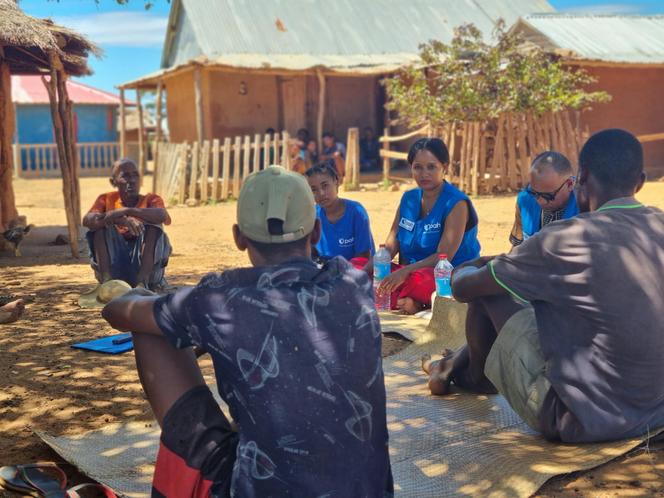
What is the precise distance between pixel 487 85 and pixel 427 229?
980cm

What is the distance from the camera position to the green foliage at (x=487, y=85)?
14.1 metres

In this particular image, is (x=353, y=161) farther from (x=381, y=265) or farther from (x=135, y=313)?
(x=135, y=313)


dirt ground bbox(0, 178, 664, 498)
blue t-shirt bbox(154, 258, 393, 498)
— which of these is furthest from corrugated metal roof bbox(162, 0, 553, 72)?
blue t-shirt bbox(154, 258, 393, 498)

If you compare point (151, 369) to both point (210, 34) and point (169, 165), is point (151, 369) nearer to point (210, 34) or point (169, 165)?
point (169, 165)

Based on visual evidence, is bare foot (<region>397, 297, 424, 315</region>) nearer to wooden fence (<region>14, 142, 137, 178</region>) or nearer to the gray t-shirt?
the gray t-shirt

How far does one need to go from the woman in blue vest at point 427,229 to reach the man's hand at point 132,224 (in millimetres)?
1874

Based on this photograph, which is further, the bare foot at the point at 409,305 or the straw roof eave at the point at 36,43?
the straw roof eave at the point at 36,43

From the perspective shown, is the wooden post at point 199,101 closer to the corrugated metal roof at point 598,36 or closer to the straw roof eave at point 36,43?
the straw roof eave at point 36,43

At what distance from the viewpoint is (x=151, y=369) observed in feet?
7.92

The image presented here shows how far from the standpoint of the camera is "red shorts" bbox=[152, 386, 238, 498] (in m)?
2.25

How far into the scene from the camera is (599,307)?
2.84 m

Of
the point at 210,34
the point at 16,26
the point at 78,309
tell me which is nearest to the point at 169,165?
the point at 210,34

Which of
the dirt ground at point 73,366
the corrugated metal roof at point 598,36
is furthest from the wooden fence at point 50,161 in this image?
the dirt ground at point 73,366

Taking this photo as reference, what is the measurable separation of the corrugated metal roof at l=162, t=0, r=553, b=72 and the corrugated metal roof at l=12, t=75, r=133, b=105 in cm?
1059
